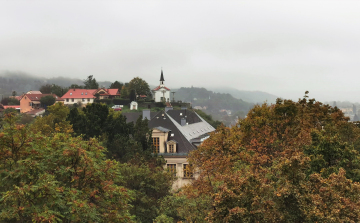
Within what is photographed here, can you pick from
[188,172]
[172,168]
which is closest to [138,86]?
[172,168]

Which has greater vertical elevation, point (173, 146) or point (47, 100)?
point (47, 100)

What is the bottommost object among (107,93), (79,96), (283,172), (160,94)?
(283,172)

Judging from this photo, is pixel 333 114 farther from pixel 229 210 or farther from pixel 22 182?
pixel 22 182

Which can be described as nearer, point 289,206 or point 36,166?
point 289,206

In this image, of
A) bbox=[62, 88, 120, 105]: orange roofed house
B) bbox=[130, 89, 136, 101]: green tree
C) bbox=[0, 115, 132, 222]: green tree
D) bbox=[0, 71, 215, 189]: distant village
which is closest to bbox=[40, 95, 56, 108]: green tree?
bbox=[0, 71, 215, 189]: distant village

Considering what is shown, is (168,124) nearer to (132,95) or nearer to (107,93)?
(132,95)

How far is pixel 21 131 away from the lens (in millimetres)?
17047

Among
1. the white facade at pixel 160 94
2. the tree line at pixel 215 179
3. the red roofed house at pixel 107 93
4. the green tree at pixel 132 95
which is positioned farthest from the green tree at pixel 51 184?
the white facade at pixel 160 94

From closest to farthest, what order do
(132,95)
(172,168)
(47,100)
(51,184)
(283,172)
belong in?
1. (283,172)
2. (51,184)
3. (172,168)
4. (47,100)
5. (132,95)

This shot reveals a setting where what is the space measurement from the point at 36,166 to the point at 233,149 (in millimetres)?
11502

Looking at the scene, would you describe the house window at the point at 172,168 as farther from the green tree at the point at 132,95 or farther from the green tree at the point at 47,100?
the green tree at the point at 47,100

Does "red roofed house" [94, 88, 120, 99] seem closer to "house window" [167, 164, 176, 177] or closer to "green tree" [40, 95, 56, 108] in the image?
"green tree" [40, 95, 56, 108]

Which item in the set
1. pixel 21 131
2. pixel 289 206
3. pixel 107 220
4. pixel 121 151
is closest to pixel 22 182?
pixel 21 131

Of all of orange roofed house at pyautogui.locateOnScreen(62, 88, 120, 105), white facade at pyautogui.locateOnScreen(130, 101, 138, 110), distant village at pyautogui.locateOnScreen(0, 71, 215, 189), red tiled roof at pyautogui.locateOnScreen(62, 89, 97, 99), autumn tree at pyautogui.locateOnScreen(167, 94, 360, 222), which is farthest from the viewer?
red tiled roof at pyautogui.locateOnScreen(62, 89, 97, 99)
